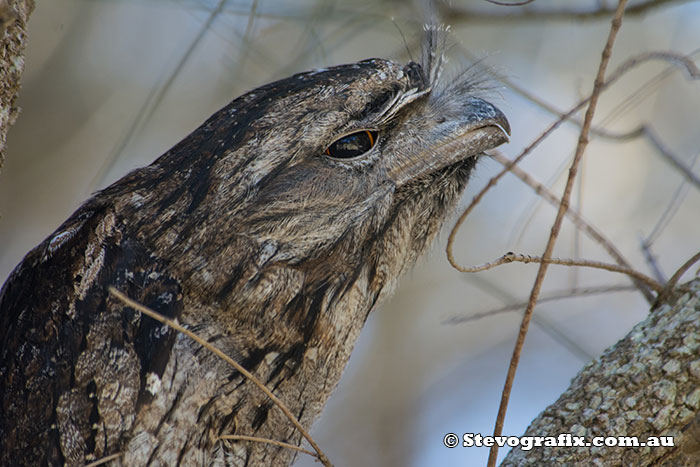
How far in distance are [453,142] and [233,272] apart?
853 mm

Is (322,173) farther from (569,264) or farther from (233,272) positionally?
(569,264)

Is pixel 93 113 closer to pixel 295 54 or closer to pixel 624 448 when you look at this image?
pixel 295 54

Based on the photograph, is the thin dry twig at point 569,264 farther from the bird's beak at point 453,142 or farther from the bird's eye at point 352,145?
the bird's eye at point 352,145

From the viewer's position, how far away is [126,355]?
1.94 meters

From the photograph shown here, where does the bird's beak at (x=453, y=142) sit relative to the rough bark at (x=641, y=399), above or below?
above

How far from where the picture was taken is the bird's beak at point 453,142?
233 centimetres

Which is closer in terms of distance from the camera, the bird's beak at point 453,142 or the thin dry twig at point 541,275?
the thin dry twig at point 541,275

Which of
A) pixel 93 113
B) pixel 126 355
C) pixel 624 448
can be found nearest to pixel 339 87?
pixel 126 355

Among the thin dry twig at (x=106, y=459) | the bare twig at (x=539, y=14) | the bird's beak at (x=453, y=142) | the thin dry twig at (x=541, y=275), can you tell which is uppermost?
the bare twig at (x=539, y=14)

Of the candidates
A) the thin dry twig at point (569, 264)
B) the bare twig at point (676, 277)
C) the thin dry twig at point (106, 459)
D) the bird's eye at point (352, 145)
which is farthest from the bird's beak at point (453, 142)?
the thin dry twig at point (106, 459)

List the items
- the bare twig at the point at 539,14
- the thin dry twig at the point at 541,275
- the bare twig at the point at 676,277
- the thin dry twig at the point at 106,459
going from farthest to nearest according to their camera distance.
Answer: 1. the bare twig at the point at 539,14
2. the bare twig at the point at 676,277
3. the thin dry twig at the point at 106,459
4. the thin dry twig at the point at 541,275

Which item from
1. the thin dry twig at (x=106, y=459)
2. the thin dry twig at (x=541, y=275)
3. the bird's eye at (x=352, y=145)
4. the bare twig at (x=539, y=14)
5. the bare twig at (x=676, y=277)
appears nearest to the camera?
the thin dry twig at (x=541, y=275)

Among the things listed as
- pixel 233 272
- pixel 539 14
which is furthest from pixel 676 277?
pixel 539 14

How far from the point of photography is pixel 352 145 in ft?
7.52
